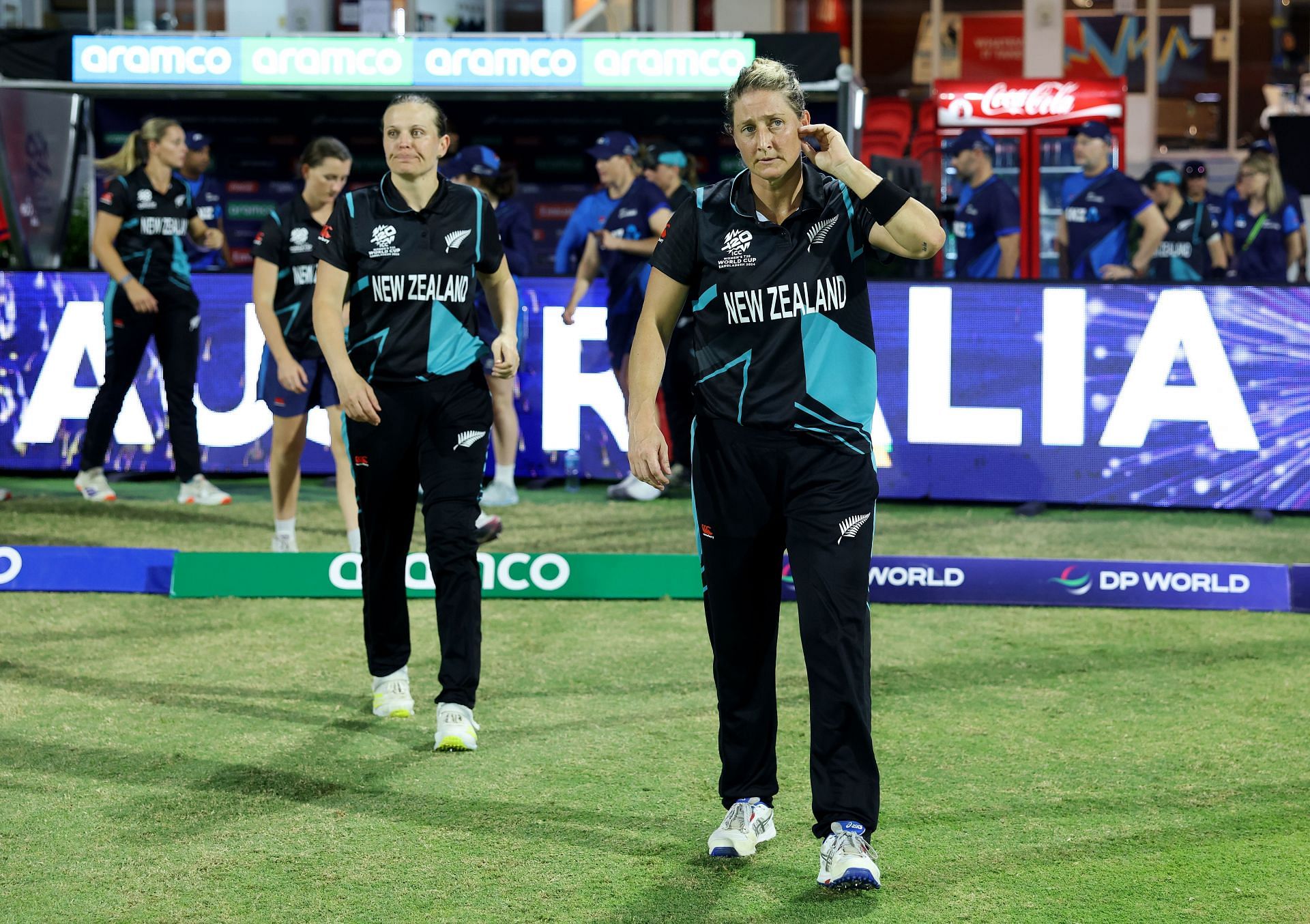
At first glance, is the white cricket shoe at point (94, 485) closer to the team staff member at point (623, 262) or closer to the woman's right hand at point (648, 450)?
the team staff member at point (623, 262)

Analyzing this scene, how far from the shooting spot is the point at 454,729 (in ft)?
17.2

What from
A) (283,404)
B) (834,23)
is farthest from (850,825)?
(834,23)

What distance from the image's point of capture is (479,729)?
5.52m

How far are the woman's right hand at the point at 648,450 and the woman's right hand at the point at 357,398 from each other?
4.63 feet

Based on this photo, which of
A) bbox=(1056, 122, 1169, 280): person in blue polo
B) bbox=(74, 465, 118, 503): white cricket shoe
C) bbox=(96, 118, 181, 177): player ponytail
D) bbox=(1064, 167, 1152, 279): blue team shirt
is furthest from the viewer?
bbox=(1064, 167, 1152, 279): blue team shirt

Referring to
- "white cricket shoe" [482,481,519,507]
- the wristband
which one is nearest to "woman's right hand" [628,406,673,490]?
the wristband

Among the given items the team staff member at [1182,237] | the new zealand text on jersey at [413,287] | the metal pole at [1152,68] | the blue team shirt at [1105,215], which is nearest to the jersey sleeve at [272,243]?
the new zealand text on jersey at [413,287]

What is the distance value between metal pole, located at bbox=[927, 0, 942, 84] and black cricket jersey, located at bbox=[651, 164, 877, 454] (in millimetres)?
23924

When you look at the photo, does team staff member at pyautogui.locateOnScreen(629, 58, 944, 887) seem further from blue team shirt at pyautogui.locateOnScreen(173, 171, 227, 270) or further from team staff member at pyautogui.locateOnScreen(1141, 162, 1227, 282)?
team staff member at pyautogui.locateOnScreen(1141, 162, 1227, 282)

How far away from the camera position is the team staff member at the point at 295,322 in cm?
749

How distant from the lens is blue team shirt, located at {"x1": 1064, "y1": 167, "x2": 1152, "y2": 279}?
11.5 meters

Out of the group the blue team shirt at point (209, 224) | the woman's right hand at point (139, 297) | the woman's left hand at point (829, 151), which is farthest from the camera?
the blue team shirt at point (209, 224)

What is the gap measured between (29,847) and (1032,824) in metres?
2.67

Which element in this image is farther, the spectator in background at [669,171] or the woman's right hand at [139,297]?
the spectator in background at [669,171]
